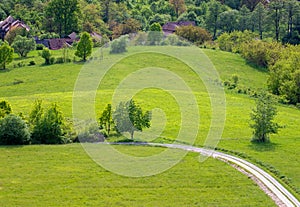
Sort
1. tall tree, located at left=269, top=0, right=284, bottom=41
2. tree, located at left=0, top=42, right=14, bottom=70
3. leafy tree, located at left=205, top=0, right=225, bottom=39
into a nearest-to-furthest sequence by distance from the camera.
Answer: tree, located at left=0, top=42, right=14, bottom=70 → tall tree, located at left=269, top=0, right=284, bottom=41 → leafy tree, located at left=205, top=0, right=225, bottom=39

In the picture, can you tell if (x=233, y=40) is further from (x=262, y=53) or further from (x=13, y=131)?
(x=13, y=131)

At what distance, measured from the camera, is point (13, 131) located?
164ft

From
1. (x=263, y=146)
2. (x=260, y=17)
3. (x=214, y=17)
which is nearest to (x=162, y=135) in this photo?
(x=263, y=146)

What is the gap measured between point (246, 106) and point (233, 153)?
24.4 m

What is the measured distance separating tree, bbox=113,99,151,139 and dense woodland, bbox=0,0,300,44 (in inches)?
2873

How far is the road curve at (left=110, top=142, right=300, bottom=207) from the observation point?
3766 centimetres

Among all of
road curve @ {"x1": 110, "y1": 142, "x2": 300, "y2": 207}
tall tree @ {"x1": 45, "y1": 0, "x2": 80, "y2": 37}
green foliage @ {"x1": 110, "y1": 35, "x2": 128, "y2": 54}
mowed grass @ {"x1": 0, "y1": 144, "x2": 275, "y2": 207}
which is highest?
tall tree @ {"x1": 45, "y1": 0, "x2": 80, "y2": 37}

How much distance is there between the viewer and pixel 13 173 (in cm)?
4184

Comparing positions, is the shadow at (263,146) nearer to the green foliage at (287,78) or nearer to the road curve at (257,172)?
the road curve at (257,172)

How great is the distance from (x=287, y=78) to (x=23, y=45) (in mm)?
52916

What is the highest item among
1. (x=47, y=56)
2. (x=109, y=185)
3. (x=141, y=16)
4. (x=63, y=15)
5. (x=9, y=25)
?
(x=141, y=16)

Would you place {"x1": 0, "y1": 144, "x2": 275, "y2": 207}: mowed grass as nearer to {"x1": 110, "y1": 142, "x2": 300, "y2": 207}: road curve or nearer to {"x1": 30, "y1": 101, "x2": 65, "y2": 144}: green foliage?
{"x1": 110, "y1": 142, "x2": 300, "y2": 207}: road curve

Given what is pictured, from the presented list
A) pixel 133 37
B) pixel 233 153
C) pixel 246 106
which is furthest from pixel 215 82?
pixel 233 153

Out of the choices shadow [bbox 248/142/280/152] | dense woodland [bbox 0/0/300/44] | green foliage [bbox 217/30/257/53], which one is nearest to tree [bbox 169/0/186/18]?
dense woodland [bbox 0/0/300/44]
